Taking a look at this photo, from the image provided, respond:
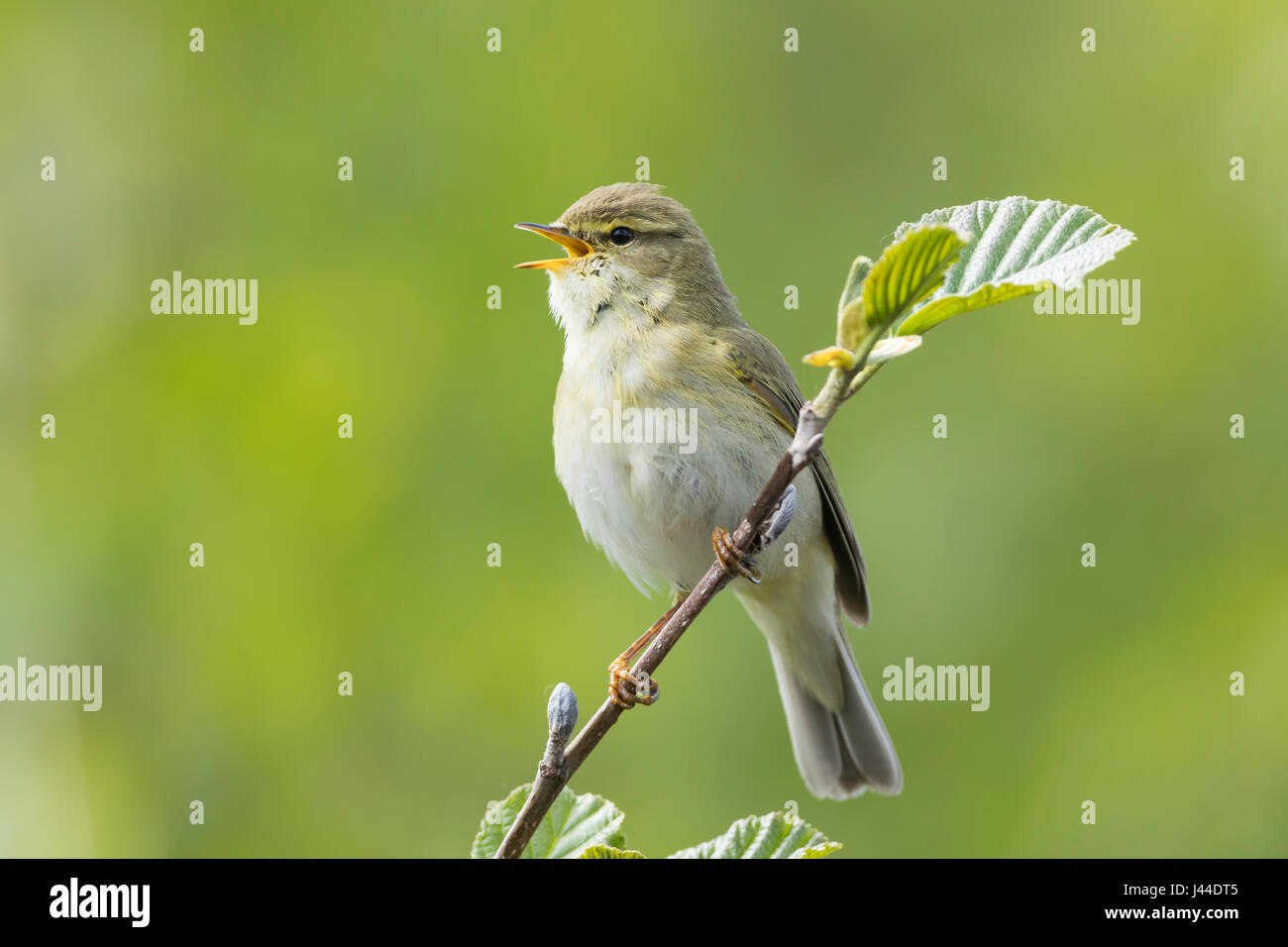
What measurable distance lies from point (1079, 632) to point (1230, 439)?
106 centimetres

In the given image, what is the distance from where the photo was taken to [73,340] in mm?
5035

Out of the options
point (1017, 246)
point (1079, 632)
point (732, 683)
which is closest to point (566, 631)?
point (732, 683)

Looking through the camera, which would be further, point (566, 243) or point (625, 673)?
point (566, 243)

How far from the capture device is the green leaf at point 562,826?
160 cm

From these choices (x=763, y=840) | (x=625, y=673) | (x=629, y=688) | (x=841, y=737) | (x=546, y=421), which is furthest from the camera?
(x=546, y=421)

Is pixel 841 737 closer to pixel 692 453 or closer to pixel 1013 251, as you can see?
pixel 692 453

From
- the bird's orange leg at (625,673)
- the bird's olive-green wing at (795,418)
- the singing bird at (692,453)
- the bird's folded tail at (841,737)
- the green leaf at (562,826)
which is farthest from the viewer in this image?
the bird's folded tail at (841,737)

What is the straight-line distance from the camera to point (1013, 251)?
1.52m

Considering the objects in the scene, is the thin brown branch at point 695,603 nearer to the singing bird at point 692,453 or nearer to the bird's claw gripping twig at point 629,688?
the bird's claw gripping twig at point 629,688

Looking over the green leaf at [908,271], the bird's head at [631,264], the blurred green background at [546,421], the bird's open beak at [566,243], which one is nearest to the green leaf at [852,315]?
the green leaf at [908,271]

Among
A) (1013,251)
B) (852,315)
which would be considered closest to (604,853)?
(852,315)

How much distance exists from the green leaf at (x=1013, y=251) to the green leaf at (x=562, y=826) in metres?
0.76

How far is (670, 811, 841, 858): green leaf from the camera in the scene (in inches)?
62.1

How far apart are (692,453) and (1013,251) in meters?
2.02
